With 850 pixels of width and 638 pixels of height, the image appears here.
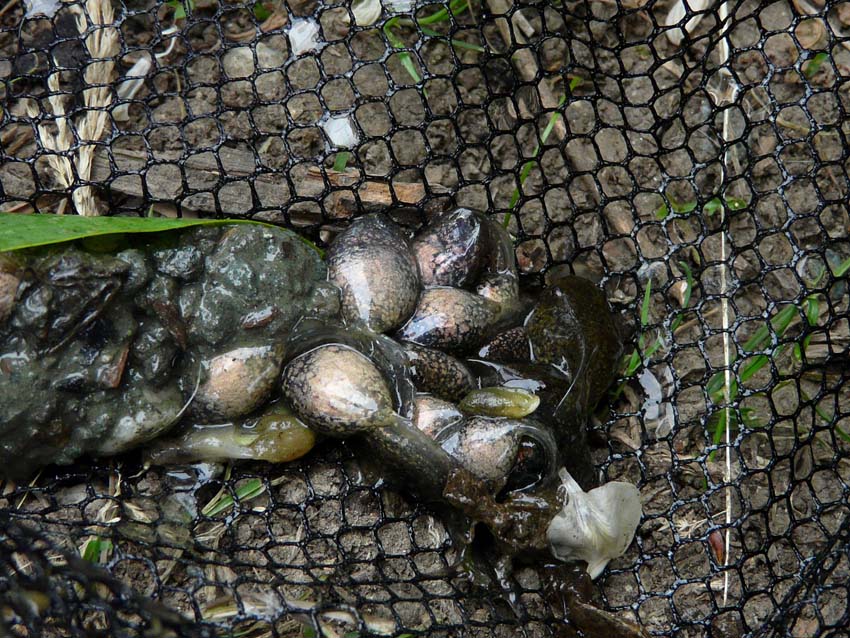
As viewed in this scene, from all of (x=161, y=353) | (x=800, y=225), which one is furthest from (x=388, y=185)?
(x=800, y=225)

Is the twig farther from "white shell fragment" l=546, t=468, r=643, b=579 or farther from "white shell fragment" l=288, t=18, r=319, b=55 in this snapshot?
"white shell fragment" l=288, t=18, r=319, b=55

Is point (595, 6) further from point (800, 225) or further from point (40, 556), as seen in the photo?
point (40, 556)

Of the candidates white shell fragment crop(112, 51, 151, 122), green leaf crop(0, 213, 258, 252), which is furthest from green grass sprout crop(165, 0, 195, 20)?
green leaf crop(0, 213, 258, 252)

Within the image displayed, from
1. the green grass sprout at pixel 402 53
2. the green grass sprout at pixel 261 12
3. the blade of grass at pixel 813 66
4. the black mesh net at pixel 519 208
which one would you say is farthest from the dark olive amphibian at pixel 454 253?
the blade of grass at pixel 813 66

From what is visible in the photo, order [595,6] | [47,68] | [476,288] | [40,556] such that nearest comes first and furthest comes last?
1. [40,556]
2. [476,288]
3. [47,68]
4. [595,6]

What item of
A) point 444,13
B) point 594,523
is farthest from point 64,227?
point 594,523

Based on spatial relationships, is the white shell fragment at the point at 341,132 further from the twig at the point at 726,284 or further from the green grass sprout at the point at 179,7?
the twig at the point at 726,284
